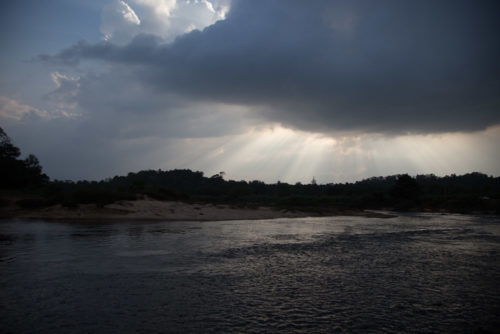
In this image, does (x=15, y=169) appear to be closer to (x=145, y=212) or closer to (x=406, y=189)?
(x=145, y=212)

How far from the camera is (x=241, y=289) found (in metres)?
10.6

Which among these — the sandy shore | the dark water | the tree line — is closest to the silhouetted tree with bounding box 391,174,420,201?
the tree line

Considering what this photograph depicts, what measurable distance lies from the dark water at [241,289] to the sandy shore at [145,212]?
19.9 meters

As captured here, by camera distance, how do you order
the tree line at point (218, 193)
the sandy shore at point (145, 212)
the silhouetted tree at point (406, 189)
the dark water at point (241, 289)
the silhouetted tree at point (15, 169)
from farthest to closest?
the silhouetted tree at point (406, 189), the silhouetted tree at point (15, 169), the tree line at point (218, 193), the sandy shore at point (145, 212), the dark water at point (241, 289)

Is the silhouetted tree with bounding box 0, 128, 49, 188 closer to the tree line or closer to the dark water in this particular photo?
the tree line

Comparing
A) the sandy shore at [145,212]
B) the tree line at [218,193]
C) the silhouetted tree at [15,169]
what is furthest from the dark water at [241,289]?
the silhouetted tree at [15,169]

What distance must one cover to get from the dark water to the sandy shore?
19941 mm

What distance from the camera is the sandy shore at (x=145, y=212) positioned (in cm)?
3759

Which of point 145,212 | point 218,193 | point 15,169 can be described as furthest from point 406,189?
point 15,169

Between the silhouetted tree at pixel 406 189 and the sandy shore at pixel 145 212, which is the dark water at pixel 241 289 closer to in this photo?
the sandy shore at pixel 145 212

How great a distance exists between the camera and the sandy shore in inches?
1480

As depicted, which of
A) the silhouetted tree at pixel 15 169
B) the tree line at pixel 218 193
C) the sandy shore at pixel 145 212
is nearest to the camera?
the sandy shore at pixel 145 212

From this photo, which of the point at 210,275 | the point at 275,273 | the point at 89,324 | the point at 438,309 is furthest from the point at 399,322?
the point at 89,324

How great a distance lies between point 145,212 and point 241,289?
32.7 meters
